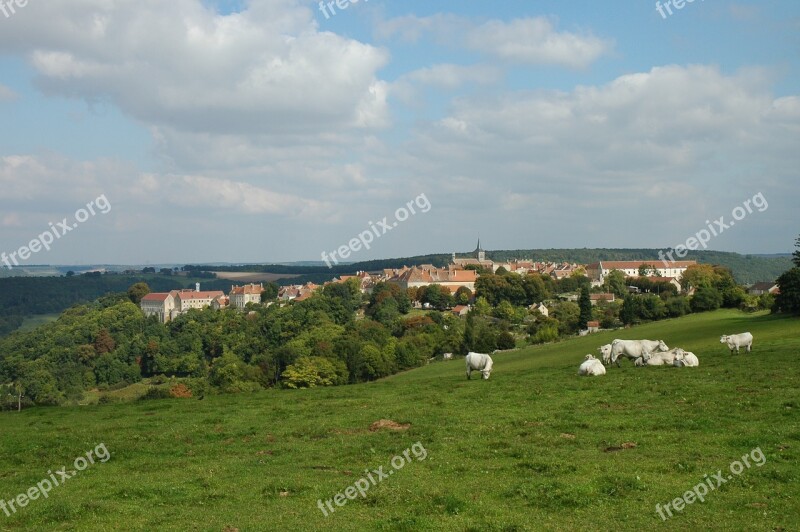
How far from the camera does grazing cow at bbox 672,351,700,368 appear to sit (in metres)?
29.0

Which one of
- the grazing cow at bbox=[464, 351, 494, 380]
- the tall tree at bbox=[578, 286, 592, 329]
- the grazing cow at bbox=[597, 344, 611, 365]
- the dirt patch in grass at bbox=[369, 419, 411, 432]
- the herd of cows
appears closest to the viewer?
the dirt patch in grass at bbox=[369, 419, 411, 432]

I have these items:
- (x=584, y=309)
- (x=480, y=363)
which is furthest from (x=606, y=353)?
(x=584, y=309)

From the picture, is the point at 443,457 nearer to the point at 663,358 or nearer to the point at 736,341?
the point at 663,358

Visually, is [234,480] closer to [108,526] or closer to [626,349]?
[108,526]

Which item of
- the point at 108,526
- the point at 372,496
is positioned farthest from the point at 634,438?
the point at 108,526

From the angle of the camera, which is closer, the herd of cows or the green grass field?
Result: the green grass field

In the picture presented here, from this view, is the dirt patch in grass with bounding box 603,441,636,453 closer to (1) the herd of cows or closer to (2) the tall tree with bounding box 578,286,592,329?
(1) the herd of cows

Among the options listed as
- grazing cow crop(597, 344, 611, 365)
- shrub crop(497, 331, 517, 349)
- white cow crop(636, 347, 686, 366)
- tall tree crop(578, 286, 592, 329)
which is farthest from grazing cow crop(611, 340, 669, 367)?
tall tree crop(578, 286, 592, 329)

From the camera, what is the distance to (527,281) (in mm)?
147000

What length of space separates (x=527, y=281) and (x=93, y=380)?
8413 cm

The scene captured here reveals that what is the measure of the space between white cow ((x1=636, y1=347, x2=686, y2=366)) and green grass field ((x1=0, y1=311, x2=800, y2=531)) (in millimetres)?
2458

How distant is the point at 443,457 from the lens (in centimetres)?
1614

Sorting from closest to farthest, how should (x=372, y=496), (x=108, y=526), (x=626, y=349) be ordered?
(x=108, y=526) < (x=372, y=496) < (x=626, y=349)

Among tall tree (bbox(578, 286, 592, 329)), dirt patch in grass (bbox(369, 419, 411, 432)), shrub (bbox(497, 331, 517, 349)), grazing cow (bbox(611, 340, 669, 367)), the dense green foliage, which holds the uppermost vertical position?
grazing cow (bbox(611, 340, 669, 367))
